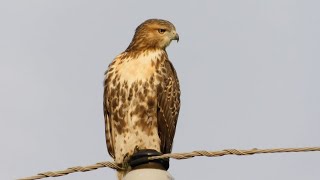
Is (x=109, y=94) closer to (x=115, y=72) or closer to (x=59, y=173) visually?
(x=115, y=72)

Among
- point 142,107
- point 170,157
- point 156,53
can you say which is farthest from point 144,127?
point 170,157

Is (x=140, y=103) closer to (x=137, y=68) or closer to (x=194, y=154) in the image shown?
(x=137, y=68)

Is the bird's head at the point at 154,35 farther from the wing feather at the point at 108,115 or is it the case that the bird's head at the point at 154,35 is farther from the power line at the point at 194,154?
the power line at the point at 194,154

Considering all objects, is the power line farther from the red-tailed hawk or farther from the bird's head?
the bird's head

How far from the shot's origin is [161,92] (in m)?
10.8

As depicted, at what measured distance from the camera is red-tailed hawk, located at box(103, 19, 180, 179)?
1066 centimetres

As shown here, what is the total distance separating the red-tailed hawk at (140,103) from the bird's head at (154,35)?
Answer: 0.26 meters

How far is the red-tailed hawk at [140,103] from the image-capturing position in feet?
35.0

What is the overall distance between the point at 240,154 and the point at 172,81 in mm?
4106

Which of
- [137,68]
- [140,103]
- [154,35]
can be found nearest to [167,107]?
[140,103]

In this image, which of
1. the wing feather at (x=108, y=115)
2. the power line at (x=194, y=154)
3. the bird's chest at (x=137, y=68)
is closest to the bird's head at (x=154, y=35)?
the bird's chest at (x=137, y=68)

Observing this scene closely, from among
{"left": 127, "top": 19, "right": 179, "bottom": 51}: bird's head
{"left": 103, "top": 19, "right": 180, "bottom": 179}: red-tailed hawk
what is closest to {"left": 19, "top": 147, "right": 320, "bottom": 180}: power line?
{"left": 103, "top": 19, "right": 180, "bottom": 179}: red-tailed hawk

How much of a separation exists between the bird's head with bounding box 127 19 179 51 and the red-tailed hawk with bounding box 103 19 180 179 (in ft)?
0.87

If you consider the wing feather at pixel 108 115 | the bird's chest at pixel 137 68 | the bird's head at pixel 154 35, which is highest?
the bird's head at pixel 154 35
